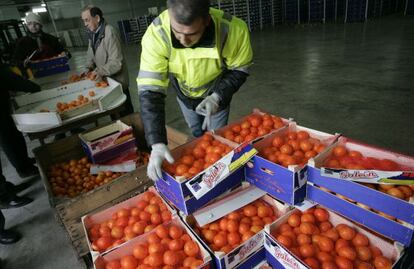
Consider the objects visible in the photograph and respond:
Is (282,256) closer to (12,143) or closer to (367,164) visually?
(367,164)

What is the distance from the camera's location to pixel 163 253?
149 centimetres

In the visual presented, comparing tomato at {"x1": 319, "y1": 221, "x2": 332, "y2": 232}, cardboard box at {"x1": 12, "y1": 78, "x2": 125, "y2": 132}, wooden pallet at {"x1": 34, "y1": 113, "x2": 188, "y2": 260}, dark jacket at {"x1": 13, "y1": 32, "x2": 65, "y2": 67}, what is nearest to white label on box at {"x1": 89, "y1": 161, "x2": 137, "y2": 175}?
wooden pallet at {"x1": 34, "y1": 113, "x2": 188, "y2": 260}

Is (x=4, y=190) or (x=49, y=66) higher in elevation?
(x=49, y=66)

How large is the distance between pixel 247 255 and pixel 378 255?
61cm

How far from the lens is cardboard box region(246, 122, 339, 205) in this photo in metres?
1.47

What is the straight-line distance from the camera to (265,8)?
15.2m

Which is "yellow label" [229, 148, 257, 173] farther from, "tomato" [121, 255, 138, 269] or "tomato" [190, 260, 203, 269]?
"tomato" [121, 255, 138, 269]

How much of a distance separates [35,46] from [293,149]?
5.76 meters

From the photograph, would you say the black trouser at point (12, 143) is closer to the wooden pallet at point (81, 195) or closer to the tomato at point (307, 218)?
the wooden pallet at point (81, 195)

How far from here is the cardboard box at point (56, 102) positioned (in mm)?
2977

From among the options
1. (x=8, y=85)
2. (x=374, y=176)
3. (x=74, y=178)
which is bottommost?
(x=74, y=178)

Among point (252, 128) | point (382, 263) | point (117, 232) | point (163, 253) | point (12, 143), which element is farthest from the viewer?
point (12, 143)

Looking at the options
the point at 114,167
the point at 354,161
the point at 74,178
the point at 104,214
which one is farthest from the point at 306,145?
the point at 74,178

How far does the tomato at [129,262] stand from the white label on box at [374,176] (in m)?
1.07
